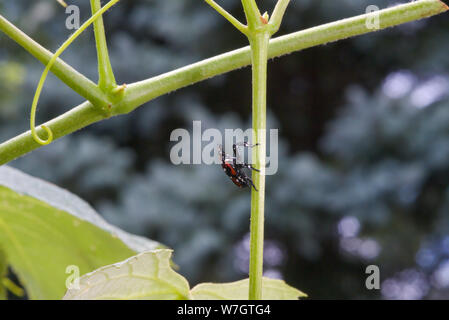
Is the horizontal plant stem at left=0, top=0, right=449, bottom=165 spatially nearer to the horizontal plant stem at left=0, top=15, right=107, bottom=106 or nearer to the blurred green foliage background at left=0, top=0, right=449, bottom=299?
the horizontal plant stem at left=0, top=15, right=107, bottom=106

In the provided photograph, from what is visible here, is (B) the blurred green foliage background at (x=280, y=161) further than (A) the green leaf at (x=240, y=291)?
Yes

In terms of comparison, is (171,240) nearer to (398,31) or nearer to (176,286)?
(398,31)

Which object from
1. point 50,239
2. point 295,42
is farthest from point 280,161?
point 295,42

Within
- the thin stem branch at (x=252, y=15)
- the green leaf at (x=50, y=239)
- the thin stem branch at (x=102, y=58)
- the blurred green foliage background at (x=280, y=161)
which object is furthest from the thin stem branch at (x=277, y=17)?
the blurred green foliage background at (x=280, y=161)

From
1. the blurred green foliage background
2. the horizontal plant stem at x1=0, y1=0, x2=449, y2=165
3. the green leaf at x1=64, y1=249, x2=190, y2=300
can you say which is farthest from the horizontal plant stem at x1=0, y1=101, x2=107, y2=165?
the blurred green foliage background

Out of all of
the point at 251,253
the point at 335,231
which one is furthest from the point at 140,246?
the point at 335,231

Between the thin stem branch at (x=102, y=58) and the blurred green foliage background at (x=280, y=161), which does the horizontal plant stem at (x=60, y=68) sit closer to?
the thin stem branch at (x=102, y=58)
